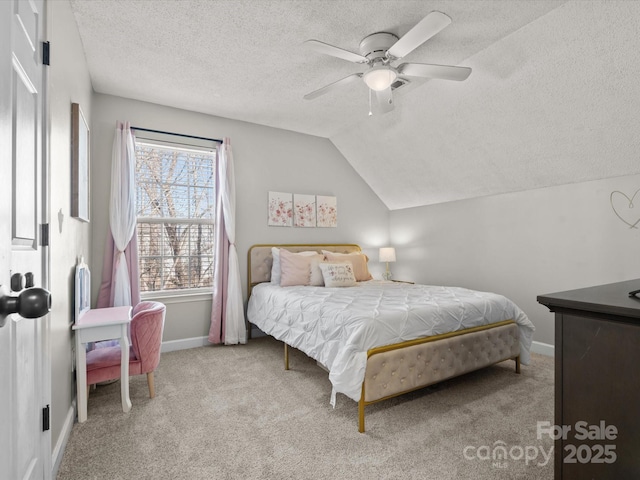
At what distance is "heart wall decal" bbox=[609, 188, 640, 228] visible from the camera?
2.79 meters

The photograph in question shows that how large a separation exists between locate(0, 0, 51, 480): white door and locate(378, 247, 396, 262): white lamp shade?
404 cm

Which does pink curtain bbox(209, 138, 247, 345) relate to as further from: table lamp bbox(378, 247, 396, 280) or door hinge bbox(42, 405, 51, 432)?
door hinge bbox(42, 405, 51, 432)

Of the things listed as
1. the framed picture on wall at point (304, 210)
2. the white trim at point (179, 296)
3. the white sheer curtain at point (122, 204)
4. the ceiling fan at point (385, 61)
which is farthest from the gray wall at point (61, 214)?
the framed picture on wall at point (304, 210)

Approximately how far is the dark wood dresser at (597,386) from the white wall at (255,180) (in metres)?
3.44

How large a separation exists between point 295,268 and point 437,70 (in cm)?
239

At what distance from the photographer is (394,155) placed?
4.34 m

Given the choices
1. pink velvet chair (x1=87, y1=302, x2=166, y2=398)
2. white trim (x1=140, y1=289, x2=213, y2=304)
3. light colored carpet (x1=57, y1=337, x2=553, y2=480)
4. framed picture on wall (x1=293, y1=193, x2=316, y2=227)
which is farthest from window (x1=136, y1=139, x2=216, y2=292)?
pink velvet chair (x1=87, y1=302, x2=166, y2=398)

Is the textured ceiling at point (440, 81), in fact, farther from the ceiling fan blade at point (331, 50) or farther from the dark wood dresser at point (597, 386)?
the dark wood dresser at point (597, 386)

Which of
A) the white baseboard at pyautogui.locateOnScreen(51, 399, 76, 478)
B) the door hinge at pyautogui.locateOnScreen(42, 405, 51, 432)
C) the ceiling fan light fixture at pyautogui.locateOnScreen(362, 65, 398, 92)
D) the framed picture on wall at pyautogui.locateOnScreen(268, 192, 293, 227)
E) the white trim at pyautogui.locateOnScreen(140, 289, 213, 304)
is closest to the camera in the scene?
the door hinge at pyautogui.locateOnScreen(42, 405, 51, 432)

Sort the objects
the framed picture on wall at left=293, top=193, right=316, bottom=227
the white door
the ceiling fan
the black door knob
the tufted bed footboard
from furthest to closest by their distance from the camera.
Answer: the framed picture on wall at left=293, top=193, right=316, bottom=227 < the ceiling fan < the tufted bed footboard < the white door < the black door knob

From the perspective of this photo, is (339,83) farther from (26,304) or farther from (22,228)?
(26,304)

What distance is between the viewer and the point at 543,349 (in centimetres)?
333

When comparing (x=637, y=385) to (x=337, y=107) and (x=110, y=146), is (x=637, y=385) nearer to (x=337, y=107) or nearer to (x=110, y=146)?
(x=337, y=107)

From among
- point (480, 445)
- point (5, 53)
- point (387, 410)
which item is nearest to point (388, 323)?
point (387, 410)
